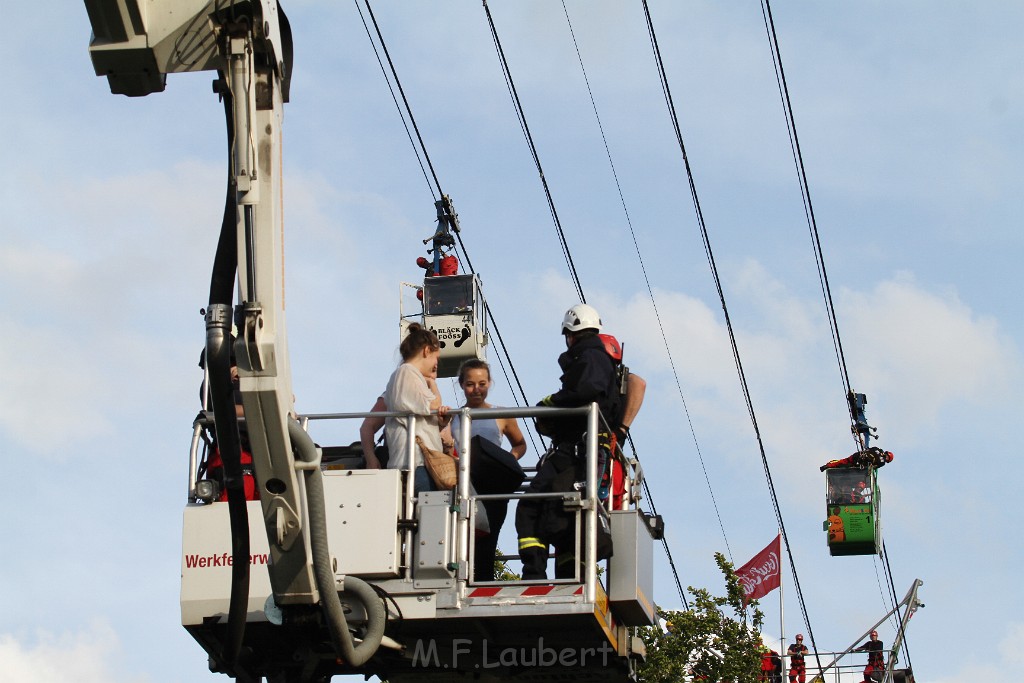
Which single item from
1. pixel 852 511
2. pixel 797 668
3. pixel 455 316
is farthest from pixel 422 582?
pixel 852 511

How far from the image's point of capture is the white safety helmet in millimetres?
10781

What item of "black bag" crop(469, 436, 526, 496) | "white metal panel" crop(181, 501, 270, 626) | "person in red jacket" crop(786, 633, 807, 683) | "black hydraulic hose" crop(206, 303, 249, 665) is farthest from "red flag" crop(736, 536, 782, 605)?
"black hydraulic hose" crop(206, 303, 249, 665)

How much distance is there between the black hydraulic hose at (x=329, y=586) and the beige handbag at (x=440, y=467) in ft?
2.71

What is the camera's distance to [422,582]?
10.0 metres

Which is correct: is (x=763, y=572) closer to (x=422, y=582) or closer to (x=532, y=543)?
(x=532, y=543)

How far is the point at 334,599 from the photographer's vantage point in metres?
9.23

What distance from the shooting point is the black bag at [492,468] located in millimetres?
10719

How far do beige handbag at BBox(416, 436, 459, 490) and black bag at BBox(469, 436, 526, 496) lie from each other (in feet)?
0.88

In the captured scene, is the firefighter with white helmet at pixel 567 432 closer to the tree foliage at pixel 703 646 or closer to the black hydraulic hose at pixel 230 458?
the black hydraulic hose at pixel 230 458

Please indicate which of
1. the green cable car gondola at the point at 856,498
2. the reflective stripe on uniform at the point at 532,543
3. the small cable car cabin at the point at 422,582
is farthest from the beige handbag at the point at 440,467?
the green cable car gondola at the point at 856,498

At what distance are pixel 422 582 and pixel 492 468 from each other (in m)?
1.05

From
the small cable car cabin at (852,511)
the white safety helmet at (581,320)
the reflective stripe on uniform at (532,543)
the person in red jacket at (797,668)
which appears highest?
the small cable car cabin at (852,511)

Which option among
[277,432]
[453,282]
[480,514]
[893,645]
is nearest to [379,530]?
[480,514]

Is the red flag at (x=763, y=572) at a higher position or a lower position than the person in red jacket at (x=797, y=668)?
higher
